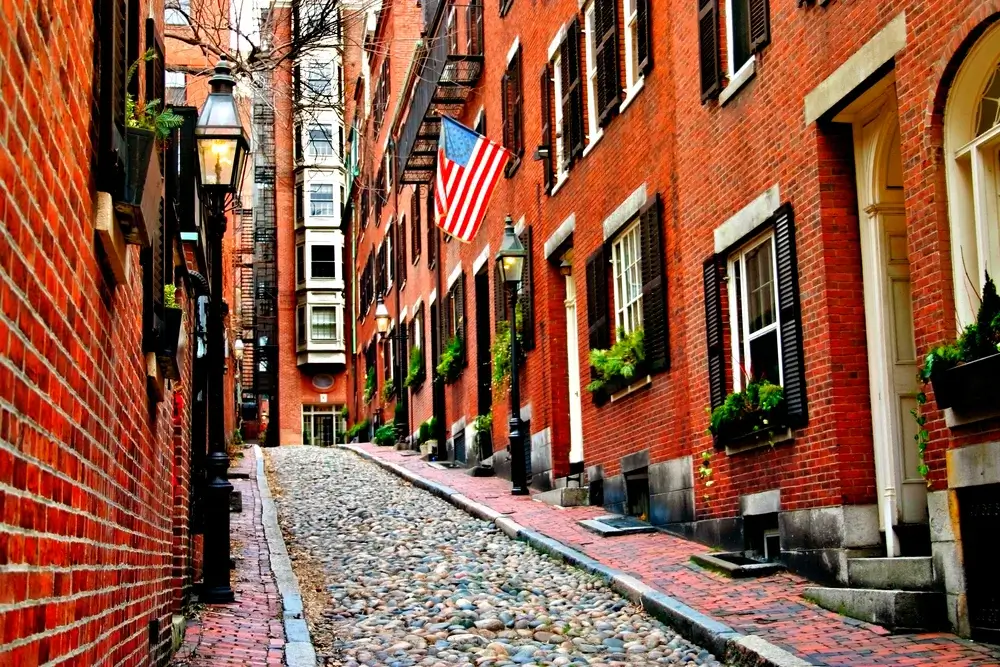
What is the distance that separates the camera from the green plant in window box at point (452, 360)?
86.1ft

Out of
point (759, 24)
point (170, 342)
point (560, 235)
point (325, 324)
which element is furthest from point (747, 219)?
point (325, 324)

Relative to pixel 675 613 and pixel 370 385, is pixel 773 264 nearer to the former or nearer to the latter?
pixel 675 613

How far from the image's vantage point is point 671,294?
14430mm

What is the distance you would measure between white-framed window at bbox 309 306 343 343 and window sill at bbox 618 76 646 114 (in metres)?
39.0

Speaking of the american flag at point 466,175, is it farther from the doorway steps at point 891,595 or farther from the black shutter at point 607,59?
the doorway steps at point 891,595

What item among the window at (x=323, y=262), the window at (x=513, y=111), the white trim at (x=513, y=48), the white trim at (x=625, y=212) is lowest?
the white trim at (x=625, y=212)

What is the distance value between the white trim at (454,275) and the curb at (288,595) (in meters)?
8.27

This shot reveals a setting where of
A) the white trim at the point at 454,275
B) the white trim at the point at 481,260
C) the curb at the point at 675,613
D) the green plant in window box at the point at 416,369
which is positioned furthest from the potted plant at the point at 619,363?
the green plant in window box at the point at 416,369

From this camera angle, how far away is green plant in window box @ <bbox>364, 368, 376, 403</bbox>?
41688 millimetres

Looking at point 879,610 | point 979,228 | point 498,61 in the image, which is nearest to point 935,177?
point 979,228

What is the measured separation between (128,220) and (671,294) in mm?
9639

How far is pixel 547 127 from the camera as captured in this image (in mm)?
19594

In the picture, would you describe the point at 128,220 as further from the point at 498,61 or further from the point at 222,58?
the point at 498,61

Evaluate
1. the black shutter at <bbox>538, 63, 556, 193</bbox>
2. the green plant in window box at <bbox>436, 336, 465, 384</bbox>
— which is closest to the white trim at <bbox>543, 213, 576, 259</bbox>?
the black shutter at <bbox>538, 63, 556, 193</bbox>
